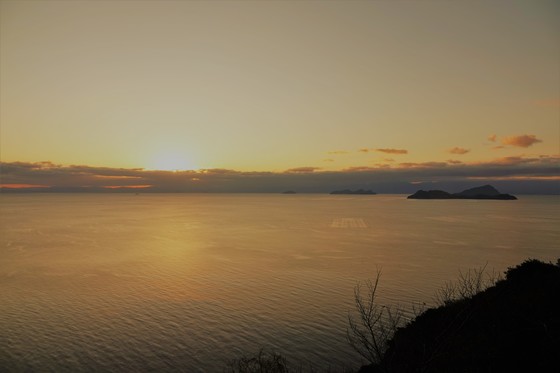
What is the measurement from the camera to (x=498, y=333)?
23.9m

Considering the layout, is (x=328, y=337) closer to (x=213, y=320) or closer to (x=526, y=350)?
(x=213, y=320)

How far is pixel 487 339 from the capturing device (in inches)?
927

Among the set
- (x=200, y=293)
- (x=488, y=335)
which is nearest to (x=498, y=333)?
(x=488, y=335)

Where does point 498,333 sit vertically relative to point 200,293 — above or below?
above

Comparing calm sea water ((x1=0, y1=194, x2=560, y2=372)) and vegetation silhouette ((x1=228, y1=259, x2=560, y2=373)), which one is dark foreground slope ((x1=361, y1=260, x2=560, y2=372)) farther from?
calm sea water ((x1=0, y1=194, x2=560, y2=372))

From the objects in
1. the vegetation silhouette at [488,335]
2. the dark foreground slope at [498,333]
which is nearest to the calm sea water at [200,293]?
the vegetation silhouette at [488,335]

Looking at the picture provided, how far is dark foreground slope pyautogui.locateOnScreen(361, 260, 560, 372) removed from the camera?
65.7 ft

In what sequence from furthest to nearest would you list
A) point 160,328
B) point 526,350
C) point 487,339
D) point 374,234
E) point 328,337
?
point 374,234, point 160,328, point 328,337, point 487,339, point 526,350

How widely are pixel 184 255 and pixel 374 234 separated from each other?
63144mm

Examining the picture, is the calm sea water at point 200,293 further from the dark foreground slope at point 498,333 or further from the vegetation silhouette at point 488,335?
the dark foreground slope at point 498,333

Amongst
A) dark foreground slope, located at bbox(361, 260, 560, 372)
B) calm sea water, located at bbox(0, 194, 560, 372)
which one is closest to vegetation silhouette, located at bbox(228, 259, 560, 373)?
dark foreground slope, located at bbox(361, 260, 560, 372)

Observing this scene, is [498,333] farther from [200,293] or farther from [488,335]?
[200,293]

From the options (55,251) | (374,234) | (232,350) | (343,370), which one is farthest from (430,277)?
(55,251)

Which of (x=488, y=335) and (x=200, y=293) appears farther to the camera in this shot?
(x=200, y=293)
